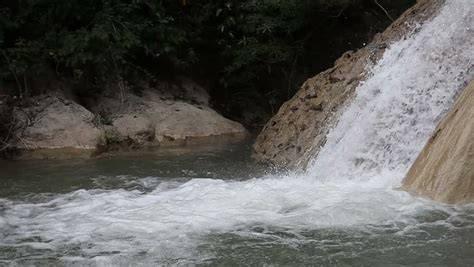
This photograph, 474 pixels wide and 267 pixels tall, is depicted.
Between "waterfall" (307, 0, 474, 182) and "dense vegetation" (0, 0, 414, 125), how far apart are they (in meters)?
3.91

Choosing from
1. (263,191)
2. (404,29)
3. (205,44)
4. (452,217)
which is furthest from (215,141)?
(452,217)

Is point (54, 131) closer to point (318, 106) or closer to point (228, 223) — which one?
point (318, 106)

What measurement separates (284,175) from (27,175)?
3.27 meters

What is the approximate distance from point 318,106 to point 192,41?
4405mm

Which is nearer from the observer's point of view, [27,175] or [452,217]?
[452,217]

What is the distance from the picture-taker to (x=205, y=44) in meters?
12.8

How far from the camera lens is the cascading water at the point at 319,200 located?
4836 millimetres

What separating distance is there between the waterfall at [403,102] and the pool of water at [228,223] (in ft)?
1.60

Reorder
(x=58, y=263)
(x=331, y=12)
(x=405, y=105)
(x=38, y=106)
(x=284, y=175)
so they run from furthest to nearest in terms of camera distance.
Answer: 1. (x=331, y=12)
2. (x=38, y=106)
3. (x=284, y=175)
4. (x=405, y=105)
5. (x=58, y=263)

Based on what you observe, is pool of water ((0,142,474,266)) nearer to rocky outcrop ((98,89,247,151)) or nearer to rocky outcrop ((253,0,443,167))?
rocky outcrop ((253,0,443,167))

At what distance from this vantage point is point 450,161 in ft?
18.1

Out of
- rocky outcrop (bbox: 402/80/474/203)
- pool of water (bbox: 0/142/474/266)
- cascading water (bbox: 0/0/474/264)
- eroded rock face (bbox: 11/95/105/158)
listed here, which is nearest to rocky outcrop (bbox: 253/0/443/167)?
cascading water (bbox: 0/0/474/264)

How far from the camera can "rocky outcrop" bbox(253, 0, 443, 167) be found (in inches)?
329

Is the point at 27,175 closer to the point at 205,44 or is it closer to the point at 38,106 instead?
the point at 38,106
